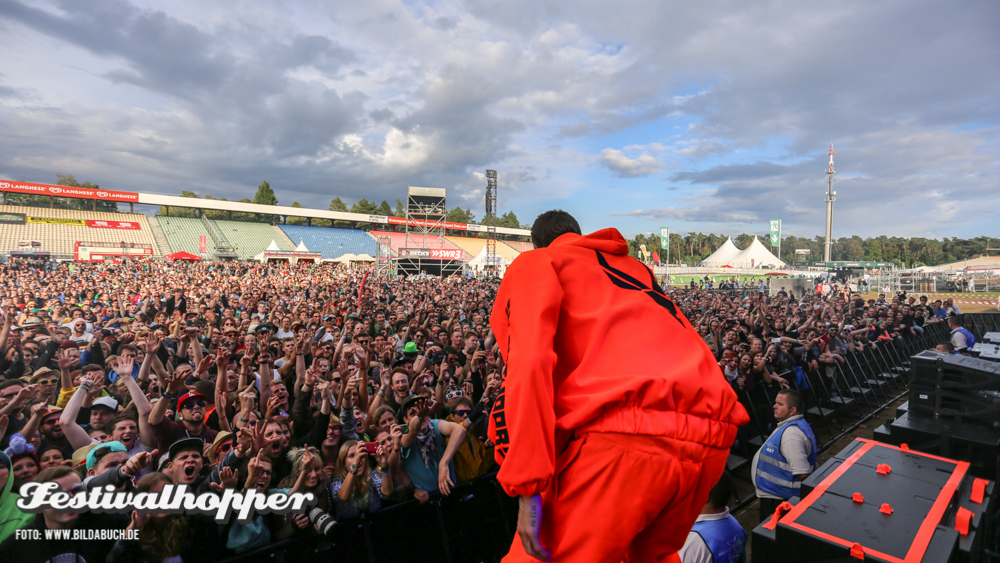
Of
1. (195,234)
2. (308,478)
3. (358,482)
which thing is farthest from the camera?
(195,234)

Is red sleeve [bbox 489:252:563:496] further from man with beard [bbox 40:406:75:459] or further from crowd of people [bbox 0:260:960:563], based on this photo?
man with beard [bbox 40:406:75:459]

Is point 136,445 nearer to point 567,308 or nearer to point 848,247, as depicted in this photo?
point 567,308

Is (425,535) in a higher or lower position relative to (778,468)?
lower

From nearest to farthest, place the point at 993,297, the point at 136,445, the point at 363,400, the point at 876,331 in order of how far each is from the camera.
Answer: the point at 136,445, the point at 363,400, the point at 876,331, the point at 993,297

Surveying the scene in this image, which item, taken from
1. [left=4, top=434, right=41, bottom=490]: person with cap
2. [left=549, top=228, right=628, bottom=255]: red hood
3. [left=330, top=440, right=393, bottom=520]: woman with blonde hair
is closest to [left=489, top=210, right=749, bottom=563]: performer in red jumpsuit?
[left=549, top=228, right=628, bottom=255]: red hood

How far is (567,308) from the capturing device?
1533mm

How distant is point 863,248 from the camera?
9000cm

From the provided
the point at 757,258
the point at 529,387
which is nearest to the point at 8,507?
the point at 529,387

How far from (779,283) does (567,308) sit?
2483 centimetres

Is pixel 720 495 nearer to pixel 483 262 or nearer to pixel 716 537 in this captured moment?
pixel 716 537

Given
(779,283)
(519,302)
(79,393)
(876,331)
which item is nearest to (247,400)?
(79,393)

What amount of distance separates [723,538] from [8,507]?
13.4ft

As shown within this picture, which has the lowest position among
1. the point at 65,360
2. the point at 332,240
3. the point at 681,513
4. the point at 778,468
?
the point at 778,468

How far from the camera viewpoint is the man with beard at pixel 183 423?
3.49 m
